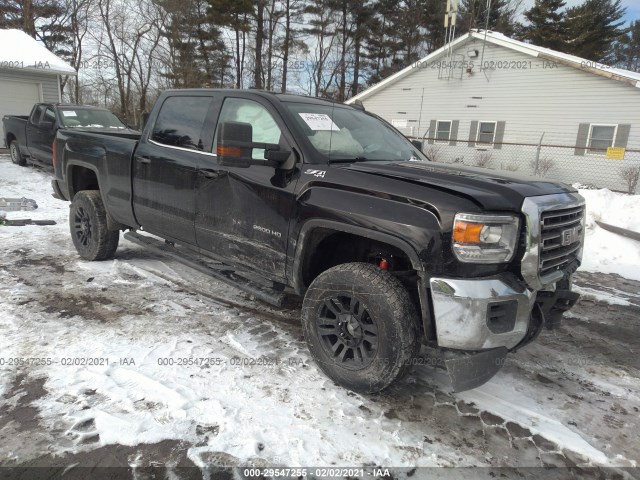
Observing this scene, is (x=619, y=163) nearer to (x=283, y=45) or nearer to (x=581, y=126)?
(x=581, y=126)

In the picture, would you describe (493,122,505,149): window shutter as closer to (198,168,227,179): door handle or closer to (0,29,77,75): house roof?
(0,29,77,75): house roof

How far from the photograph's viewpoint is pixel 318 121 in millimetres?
3604

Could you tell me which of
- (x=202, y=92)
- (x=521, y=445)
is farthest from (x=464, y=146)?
(x=521, y=445)

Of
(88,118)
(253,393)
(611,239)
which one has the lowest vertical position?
(253,393)

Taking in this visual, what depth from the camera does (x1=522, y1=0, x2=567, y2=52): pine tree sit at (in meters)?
29.4

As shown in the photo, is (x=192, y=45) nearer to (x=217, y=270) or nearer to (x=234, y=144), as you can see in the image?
(x=217, y=270)

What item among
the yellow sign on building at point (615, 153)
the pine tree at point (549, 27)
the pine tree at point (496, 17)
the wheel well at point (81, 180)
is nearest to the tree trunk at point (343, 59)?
the pine tree at point (496, 17)

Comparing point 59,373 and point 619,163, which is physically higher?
point 619,163

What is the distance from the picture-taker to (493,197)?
263 centimetres

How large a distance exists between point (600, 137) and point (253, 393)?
1729cm

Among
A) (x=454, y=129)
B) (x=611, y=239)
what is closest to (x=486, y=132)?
(x=454, y=129)

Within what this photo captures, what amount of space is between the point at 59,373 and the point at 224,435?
1.37 meters

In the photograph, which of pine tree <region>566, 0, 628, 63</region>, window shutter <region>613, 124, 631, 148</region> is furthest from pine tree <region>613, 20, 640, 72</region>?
window shutter <region>613, 124, 631, 148</region>

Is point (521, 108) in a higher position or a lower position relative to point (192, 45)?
lower
